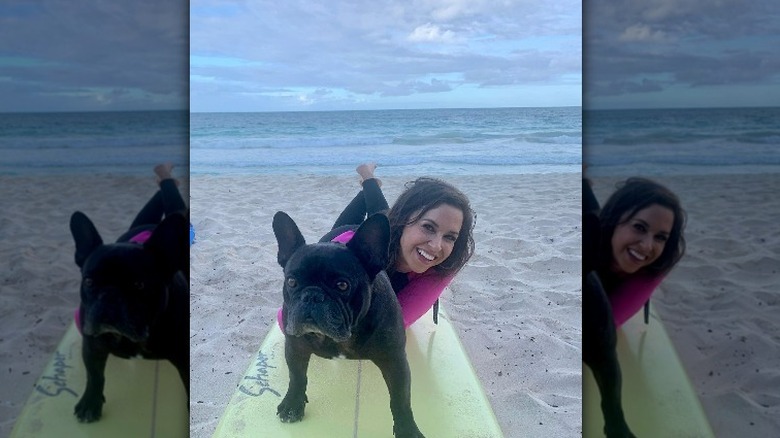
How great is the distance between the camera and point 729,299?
0.77m

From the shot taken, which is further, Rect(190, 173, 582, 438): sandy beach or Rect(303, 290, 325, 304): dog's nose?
Rect(190, 173, 582, 438): sandy beach

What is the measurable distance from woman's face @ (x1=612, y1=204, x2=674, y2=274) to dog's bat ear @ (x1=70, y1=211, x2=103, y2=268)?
0.60 meters

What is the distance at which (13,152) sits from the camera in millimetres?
741

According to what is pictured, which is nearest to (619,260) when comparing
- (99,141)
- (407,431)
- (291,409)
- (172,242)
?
(172,242)

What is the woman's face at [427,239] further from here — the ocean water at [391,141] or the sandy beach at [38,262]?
the ocean water at [391,141]

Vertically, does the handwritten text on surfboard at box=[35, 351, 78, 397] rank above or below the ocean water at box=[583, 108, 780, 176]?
below

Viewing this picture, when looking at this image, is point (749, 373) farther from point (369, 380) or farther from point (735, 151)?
point (369, 380)

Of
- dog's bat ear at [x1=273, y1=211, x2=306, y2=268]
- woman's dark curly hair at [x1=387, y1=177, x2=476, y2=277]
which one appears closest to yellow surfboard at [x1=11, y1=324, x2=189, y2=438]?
dog's bat ear at [x1=273, y1=211, x2=306, y2=268]

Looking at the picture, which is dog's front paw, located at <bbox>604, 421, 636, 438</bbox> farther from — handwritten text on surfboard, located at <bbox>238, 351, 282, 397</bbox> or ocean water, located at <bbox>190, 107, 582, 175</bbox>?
ocean water, located at <bbox>190, 107, 582, 175</bbox>

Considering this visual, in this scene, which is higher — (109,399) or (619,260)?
(619,260)

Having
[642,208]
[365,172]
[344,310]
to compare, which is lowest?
[344,310]

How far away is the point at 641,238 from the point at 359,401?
1.50m

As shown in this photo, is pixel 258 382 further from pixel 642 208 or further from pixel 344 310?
pixel 642 208

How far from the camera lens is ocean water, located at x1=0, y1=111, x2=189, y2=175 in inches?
29.7
